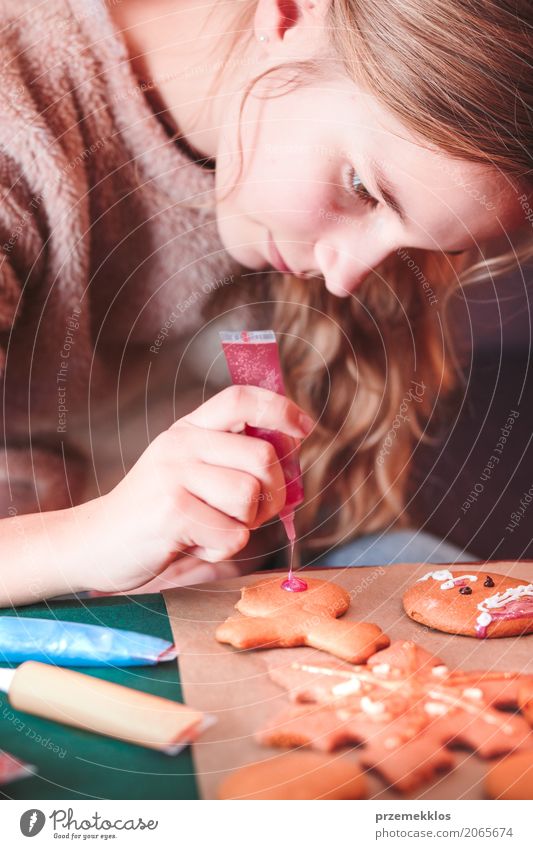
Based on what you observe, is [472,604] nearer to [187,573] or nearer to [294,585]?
[294,585]

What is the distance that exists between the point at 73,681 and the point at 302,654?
0.17m

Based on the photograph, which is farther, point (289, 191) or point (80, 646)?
point (289, 191)

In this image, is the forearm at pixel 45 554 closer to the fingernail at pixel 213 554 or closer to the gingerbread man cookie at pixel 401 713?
the fingernail at pixel 213 554

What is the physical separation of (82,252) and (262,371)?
0.73ft

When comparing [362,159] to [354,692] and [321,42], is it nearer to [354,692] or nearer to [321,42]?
[321,42]

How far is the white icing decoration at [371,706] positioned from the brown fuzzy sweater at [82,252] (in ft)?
1.28

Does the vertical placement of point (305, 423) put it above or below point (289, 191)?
below

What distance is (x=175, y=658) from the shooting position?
65cm

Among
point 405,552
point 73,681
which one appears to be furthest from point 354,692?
point 405,552

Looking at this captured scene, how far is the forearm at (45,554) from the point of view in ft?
2.54

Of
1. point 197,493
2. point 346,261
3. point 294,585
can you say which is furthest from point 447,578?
point 346,261

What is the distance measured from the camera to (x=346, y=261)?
88 centimetres

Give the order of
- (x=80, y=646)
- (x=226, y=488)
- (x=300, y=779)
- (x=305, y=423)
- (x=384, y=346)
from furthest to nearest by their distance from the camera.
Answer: (x=384, y=346)
(x=305, y=423)
(x=226, y=488)
(x=80, y=646)
(x=300, y=779)

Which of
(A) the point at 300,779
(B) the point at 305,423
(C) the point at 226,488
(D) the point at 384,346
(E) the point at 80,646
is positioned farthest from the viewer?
(D) the point at 384,346
